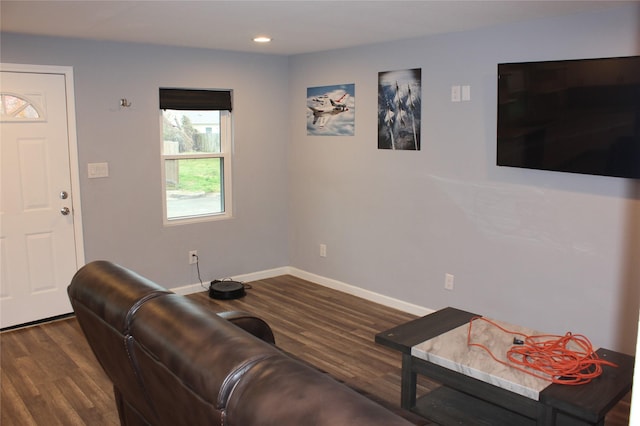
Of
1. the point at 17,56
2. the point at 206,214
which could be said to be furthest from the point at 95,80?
the point at 206,214

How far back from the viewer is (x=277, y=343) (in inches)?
168

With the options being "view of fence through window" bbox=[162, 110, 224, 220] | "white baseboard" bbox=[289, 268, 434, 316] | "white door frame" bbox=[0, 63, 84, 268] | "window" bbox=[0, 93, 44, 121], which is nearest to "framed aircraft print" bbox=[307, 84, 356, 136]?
"view of fence through window" bbox=[162, 110, 224, 220]

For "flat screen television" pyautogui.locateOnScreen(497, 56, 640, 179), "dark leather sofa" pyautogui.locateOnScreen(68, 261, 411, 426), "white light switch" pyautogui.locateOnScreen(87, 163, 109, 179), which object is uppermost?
"flat screen television" pyautogui.locateOnScreen(497, 56, 640, 179)

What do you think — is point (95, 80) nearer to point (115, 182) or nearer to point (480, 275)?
point (115, 182)

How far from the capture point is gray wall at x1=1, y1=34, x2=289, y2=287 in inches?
186

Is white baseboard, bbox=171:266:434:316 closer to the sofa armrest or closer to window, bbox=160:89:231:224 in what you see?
window, bbox=160:89:231:224

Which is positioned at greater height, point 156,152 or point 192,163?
point 156,152

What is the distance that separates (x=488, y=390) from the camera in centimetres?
254

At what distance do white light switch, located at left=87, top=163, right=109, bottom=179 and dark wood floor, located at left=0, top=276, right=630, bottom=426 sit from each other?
48.4 inches

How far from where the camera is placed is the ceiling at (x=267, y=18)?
331cm

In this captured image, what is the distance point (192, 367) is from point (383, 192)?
144 inches

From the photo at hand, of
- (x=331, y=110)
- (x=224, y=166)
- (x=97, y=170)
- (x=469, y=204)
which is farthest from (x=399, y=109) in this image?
(x=97, y=170)

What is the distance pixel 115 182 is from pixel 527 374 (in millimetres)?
3716

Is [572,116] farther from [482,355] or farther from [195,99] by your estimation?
[195,99]
